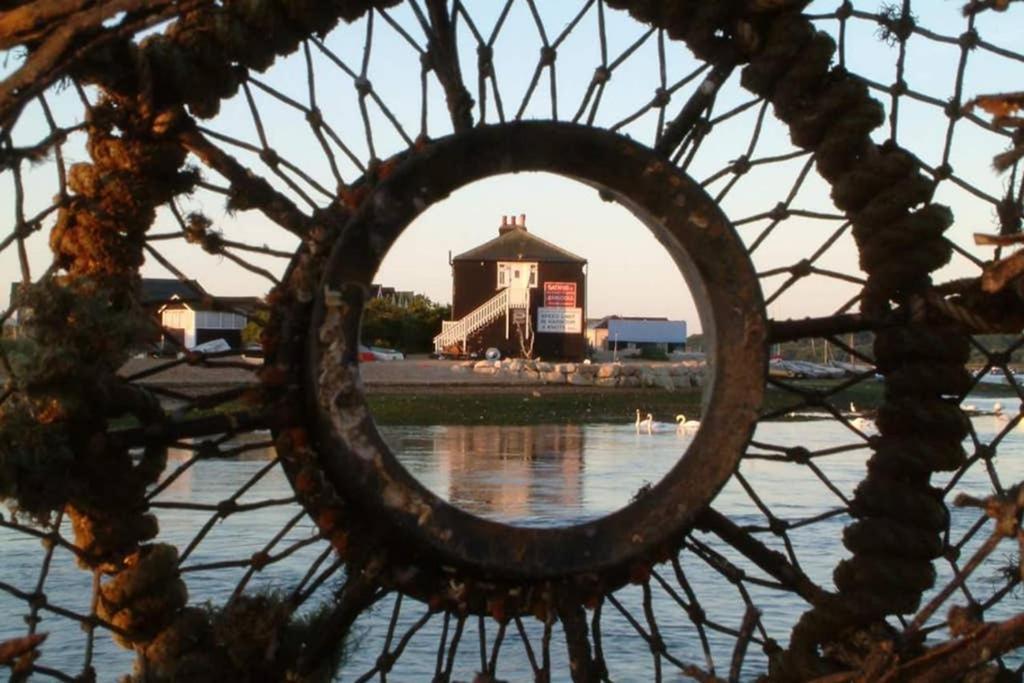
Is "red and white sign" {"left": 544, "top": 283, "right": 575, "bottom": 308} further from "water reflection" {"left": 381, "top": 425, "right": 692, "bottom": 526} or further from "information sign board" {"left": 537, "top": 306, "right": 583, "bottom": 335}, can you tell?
"water reflection" {"left": 381, "top": 425, "right": 692, "bottom": 526}

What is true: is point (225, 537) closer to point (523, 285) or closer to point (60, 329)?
point (60, 329)

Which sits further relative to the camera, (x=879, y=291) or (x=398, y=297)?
(x=398, y=297)

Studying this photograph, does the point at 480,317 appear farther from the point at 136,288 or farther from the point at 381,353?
the point at 136,288

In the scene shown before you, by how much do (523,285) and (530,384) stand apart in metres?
11.6

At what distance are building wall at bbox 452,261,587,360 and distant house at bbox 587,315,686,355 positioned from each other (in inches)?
344

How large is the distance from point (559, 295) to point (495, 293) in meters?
1.84

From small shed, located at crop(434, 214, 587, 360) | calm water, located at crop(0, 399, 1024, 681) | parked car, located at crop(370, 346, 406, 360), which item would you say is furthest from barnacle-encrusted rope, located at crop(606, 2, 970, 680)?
small shed, located at crop(434, 214, 587, 360)

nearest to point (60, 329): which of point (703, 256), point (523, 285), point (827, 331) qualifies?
point (703, 256)

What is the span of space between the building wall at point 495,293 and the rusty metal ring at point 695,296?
130 ft

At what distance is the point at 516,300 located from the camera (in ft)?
143

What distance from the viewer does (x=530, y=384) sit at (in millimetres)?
32094

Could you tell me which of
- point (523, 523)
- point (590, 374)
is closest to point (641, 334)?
point (590, 374)

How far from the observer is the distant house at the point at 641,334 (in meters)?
55.3

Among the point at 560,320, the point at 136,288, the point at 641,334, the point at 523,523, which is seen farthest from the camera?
the point at 641,334
